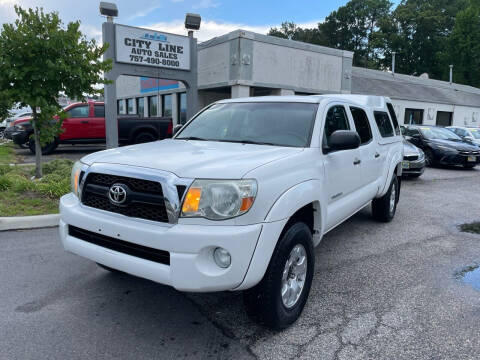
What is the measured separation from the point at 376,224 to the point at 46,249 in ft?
15.4

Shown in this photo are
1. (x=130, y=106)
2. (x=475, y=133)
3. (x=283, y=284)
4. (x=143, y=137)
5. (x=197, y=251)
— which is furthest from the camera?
(x=130, y=106)

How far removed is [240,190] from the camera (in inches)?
102

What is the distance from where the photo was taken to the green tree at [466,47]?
56.1 meters

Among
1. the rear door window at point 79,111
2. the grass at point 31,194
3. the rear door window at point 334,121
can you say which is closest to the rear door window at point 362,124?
the rear door window at point 334,121

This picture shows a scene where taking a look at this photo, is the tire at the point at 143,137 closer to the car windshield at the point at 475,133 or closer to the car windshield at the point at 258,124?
the car windshield at the point at 258,124

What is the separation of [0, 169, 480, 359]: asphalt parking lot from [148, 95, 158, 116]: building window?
1938 centimetres

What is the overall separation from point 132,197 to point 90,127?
12.3 meters

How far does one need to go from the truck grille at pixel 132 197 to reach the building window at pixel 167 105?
19263mm

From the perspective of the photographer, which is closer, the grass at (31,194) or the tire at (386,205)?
the grass at (31,194)

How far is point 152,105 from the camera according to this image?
24.2 metres

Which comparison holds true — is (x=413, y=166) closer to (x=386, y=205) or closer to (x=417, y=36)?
(x=386, y=205)

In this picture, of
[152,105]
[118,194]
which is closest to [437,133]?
[118,194]

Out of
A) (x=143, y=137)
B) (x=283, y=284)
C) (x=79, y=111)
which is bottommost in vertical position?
(x=283, y=284)

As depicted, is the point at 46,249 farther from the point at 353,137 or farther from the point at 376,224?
the point at 376,224
